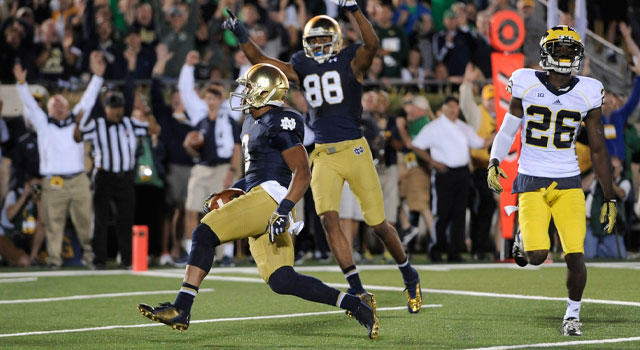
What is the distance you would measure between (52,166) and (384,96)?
436 centimetres

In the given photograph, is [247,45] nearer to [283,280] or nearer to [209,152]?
[283,280]

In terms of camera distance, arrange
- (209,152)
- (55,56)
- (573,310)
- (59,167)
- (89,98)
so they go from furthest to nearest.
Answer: (55,56), (209,152), (59,167), (89,98), (573,310)

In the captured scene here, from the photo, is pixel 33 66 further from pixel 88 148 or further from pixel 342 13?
pixel 342 13

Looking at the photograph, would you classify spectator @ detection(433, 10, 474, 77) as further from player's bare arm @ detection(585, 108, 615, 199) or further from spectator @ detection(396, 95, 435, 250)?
player's bare arm @ detection(585, 108, 615, 199)

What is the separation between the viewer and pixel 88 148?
46.5ft

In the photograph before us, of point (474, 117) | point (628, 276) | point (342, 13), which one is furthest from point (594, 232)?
point (342, 13)

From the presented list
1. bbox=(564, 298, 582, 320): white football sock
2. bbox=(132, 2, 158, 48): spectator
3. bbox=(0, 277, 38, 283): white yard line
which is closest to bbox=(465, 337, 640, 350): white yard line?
bbox=(564, 298, 582, 320): white football sock

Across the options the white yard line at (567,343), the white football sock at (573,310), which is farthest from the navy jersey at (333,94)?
the white yard line at (567,343)

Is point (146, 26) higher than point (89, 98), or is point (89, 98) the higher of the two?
point (146, 26)

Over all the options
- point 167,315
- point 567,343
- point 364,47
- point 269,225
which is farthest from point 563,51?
point 167,315

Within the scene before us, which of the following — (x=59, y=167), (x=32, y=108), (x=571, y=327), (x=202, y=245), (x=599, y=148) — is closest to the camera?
(x=202, y=245)

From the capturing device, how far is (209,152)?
541 inches

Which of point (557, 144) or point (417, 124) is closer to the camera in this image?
point (557, 144)

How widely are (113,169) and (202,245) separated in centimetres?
693
